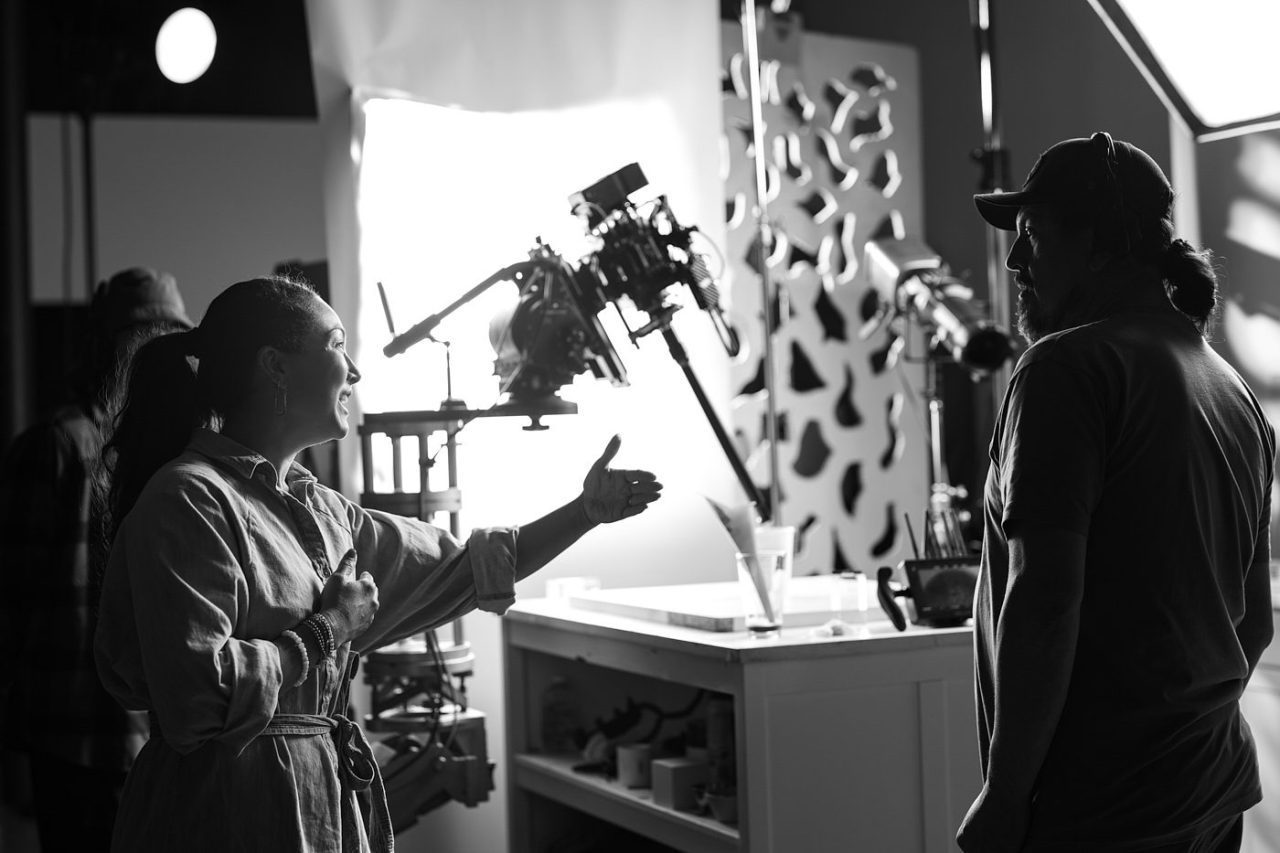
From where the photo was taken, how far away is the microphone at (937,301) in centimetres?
320

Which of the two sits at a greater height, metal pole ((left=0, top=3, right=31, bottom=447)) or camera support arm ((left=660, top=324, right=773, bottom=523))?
metal pole ((left=0, top=3, right=31, bottom=447))

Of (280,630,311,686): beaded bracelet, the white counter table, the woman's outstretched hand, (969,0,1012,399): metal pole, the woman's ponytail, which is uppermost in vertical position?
(969,0,1012,399): metal pole

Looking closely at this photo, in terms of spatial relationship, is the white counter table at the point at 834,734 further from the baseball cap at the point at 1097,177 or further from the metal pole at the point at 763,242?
the baseball cap at the point at 1097,177

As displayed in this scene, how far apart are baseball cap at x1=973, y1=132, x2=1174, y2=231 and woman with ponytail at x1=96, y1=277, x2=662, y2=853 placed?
898 mm

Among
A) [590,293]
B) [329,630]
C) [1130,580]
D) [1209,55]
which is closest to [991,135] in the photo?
[1209,55]

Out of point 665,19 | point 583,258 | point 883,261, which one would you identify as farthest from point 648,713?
point 665,19

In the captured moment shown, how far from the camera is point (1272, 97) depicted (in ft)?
9.77

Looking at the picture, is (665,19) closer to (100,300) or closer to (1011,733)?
(100,300)

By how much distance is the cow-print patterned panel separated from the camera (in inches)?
183

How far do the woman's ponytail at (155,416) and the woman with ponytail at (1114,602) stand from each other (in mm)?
1012

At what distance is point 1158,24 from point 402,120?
5.70ft

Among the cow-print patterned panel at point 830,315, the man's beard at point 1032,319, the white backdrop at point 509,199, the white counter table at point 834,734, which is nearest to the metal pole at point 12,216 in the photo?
the white backdrop at point 509,199

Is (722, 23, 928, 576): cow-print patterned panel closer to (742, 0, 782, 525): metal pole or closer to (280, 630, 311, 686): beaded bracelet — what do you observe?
(742, 0, 782, 525): metal pole

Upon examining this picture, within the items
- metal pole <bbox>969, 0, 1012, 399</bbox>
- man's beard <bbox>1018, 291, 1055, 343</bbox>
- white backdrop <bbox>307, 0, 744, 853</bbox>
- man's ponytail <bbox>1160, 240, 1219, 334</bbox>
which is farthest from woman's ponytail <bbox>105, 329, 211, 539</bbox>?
metal pole <bbox>969, 0, 1012, 399</bbox>
